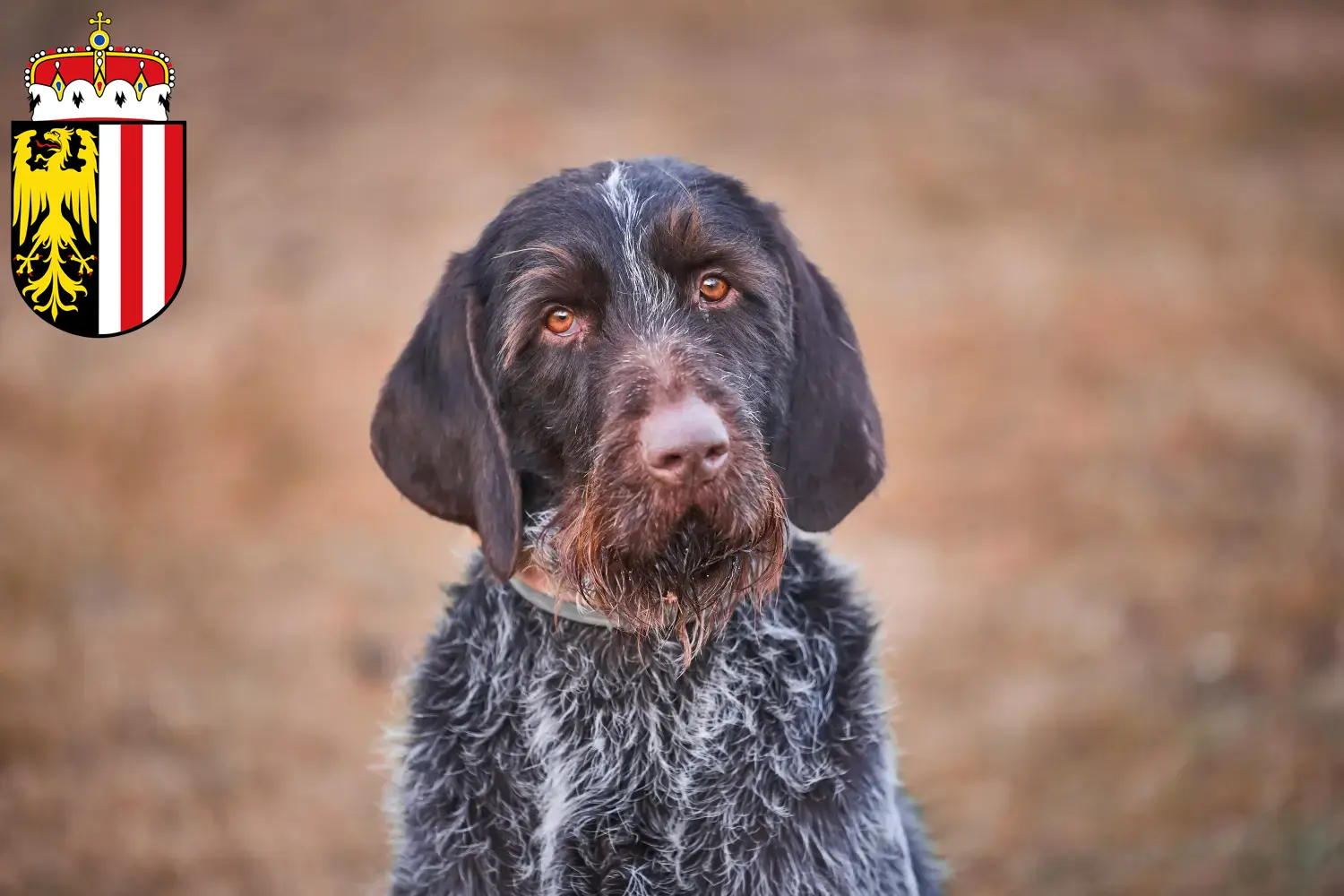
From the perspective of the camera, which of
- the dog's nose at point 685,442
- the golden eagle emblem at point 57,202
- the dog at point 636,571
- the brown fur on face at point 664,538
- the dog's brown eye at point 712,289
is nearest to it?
the dog's nose at point 685,442

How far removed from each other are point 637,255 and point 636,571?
28.9 inches

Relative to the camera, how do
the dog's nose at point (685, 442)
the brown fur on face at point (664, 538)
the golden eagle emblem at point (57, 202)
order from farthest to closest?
the golden eagle emblem at point (57, 202)
the brown fur on face at point (664, 538)
the dog's nose at point (685, 442)

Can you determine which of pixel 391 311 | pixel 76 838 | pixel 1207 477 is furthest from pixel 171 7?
pixel 1207 477

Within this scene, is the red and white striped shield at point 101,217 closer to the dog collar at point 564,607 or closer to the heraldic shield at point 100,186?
the heraldic shield at point 100,186

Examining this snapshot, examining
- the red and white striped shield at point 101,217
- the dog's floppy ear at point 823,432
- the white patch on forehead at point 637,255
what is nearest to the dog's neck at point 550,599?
the dog's floppy ear at point 823,432

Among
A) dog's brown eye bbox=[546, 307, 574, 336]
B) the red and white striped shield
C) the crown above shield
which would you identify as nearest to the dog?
dog's brown eye bbox=[546, 307, 574, 336]

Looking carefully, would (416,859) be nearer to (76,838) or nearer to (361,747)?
(76,838)

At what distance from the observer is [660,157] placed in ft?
10.0

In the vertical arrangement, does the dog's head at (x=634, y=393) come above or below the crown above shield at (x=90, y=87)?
below

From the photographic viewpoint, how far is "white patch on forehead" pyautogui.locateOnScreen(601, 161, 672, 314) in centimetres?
273

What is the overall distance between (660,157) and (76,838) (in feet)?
13.4

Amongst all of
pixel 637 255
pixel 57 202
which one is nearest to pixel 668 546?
pixel 637 255

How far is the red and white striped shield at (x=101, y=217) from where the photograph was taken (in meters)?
4.23

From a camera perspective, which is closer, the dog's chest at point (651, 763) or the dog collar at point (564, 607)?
the dog's chest at point (651, 763)
